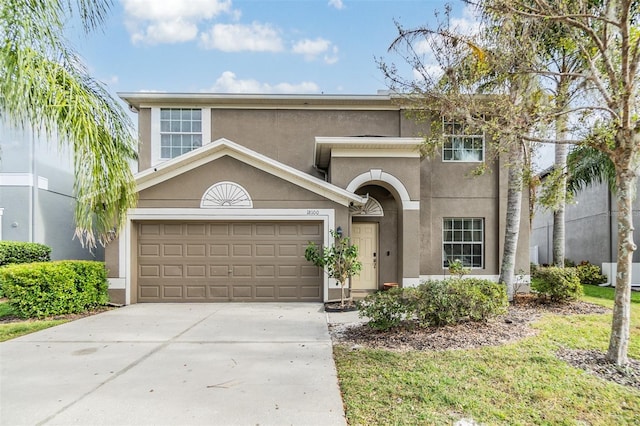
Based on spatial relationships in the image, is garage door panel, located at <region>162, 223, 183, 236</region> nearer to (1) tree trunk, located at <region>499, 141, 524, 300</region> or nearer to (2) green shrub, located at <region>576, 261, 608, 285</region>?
(1) tree trunk, located at <region>499, 141, 524, 300</region>

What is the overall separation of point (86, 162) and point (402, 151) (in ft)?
26.2

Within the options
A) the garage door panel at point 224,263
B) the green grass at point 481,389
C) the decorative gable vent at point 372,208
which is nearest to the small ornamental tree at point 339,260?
the garage door panel at point 224,263

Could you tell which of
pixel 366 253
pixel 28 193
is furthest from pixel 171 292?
pixel 28 193

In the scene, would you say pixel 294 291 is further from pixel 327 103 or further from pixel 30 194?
pixel 30 194

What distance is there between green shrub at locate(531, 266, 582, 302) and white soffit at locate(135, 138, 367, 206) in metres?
5.30

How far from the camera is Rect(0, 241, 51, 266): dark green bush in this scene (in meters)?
10.7

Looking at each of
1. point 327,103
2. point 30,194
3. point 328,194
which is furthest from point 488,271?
point 30,194

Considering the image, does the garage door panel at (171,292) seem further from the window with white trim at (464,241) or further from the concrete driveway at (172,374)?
the window with white trim at (464,241)

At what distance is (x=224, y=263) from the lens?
10.2 m

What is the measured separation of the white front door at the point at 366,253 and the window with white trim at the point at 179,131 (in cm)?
625

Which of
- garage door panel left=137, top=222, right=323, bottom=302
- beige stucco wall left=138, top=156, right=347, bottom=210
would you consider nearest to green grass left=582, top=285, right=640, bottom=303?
beige stucco wall left=138, top=156, right=347, bottom=210

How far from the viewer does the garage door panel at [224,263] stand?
33.3 feet

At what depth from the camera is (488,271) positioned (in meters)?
11.6

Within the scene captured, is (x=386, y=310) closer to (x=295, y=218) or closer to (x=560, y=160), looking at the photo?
(x=295, y=218)
